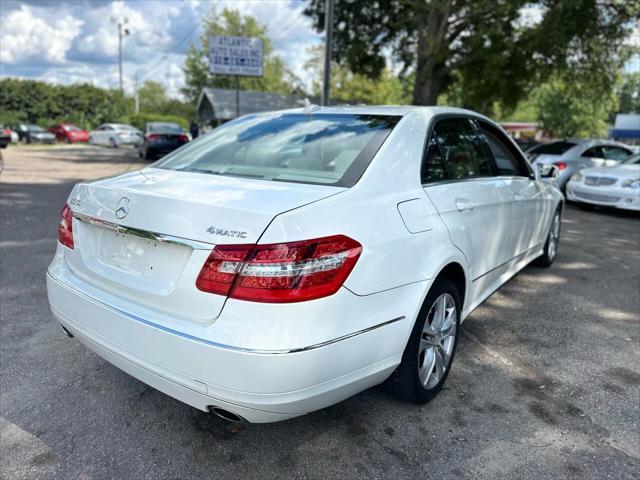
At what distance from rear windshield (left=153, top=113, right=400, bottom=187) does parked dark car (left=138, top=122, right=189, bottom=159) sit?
16.7 metres

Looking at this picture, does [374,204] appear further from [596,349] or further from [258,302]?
[596,349]

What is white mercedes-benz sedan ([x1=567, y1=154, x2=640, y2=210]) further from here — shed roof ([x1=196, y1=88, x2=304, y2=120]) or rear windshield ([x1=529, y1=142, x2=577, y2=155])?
shed roof ([x1=196, y1=88, x2=304, y2=120])

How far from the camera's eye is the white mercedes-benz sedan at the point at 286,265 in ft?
6.25

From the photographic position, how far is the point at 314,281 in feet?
6.33

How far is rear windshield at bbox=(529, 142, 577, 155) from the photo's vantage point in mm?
12105

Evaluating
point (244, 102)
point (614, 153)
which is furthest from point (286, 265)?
point (244, 102)

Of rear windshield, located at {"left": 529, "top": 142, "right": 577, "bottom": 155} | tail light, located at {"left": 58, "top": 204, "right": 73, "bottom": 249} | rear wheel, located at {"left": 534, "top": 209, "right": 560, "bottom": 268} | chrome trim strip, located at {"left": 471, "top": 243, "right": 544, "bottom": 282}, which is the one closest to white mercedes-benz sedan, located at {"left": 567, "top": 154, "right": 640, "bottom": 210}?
rear windshield, located at {"left": 529, "top": 142, "right": 577, "bottom": 155}

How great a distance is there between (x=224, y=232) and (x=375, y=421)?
1.38 metres

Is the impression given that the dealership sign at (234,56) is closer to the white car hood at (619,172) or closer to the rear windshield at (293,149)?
the white car hood at (619,172)

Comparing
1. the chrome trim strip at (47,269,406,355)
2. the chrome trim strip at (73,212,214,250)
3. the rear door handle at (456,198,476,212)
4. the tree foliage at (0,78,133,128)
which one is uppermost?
the tree foliage at (0,78,133,128)

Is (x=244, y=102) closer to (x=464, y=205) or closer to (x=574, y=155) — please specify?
(x=574, y=155)

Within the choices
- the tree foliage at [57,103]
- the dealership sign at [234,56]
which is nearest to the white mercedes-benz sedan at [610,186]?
the dealership sign at [234,56]

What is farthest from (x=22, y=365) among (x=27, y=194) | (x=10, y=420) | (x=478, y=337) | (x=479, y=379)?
(x=27, y=194)

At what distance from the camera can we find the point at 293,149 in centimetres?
300
